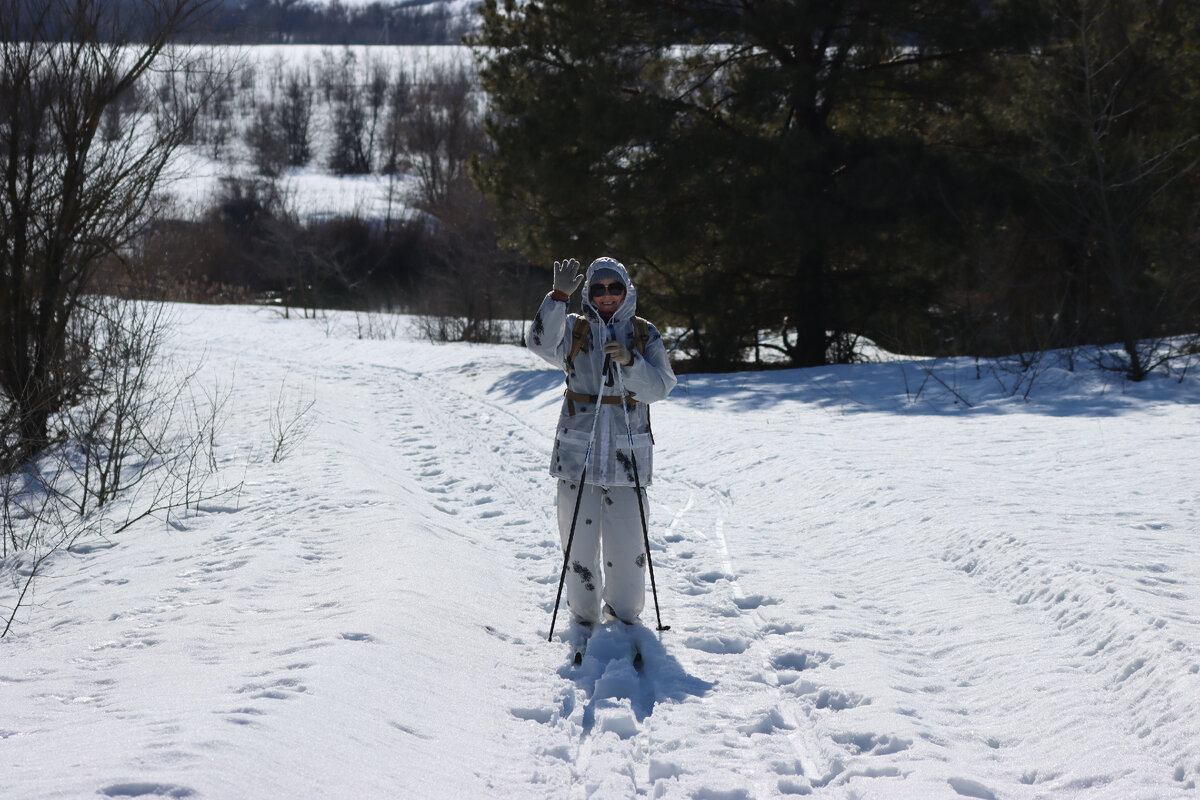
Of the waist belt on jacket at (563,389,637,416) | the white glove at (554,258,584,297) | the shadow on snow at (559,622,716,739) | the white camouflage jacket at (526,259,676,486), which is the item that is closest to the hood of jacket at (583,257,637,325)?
the white camouflage jacket at (526,259,676,486)

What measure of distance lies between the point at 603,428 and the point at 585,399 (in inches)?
7.2

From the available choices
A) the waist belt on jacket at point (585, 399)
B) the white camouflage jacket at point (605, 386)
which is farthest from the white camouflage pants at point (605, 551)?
the waist belt on jacket at point (585, 399)

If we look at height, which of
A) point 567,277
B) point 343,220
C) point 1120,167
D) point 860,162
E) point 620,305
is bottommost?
point 620,305

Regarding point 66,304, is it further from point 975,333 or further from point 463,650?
point 975,333

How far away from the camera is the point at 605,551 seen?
16.0 feet

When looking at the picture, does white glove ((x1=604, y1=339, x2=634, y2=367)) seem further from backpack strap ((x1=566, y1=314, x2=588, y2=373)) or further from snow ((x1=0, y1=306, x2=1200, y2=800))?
snow ((x1=0, y1=306, x2=1200, y2=800))

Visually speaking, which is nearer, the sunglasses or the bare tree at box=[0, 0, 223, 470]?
the sunglasses

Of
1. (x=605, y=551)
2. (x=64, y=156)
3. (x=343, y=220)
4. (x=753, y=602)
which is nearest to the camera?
(x=605, y=551)

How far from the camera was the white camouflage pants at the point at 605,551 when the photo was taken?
484 cm

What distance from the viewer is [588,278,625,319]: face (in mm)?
4641

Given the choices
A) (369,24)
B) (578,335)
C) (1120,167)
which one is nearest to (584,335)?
(578,335)

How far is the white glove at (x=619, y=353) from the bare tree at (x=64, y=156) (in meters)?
7.30

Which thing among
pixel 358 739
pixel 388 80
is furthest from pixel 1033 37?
pixel 388 80

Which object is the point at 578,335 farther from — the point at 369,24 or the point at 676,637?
the point at 369,24
